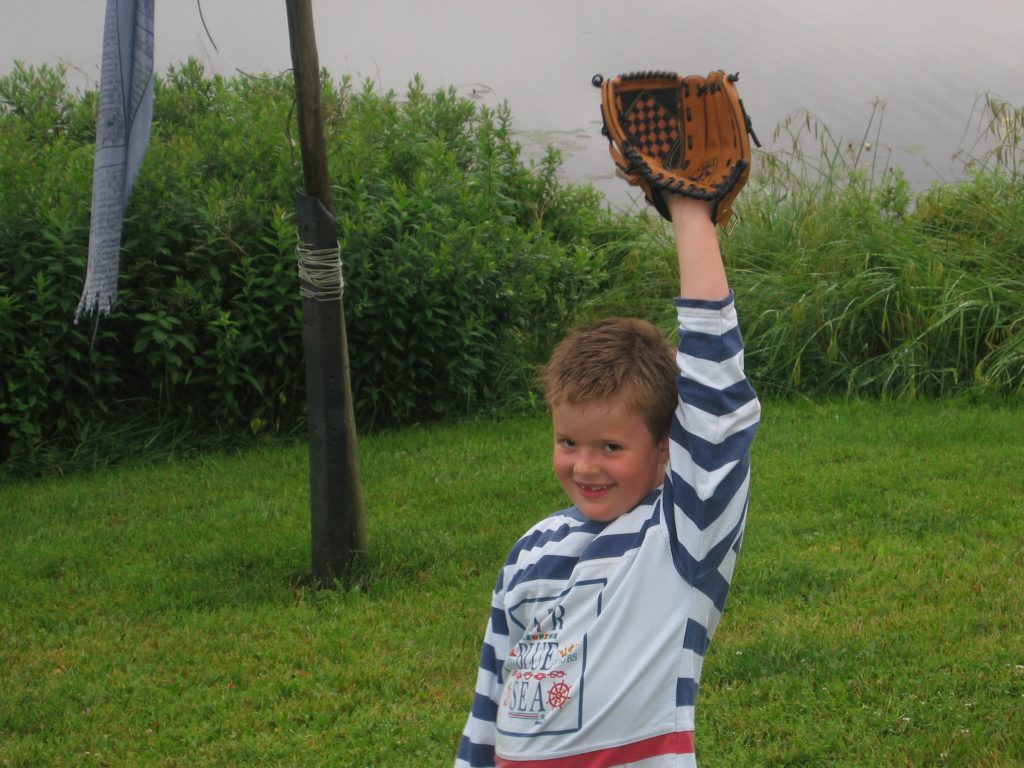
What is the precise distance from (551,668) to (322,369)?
9.86 feet

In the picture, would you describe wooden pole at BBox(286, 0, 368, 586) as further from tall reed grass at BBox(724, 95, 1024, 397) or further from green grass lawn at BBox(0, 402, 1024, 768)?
tall reed grass at BBox(724, 95, 1024, 397)

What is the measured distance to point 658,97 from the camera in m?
2.18

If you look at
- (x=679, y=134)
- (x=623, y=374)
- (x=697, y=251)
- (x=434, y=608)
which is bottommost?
(x=434, y=608)

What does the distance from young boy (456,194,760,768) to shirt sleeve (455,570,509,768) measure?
0.02 m

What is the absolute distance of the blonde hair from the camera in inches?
86.0

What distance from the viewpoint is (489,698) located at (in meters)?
2.31

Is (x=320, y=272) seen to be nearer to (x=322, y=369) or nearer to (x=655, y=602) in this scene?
(x=322, y=369)

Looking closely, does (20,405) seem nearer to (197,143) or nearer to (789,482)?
(197,143)

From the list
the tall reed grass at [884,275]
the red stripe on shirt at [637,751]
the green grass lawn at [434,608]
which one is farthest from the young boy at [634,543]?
the tall reed grass at [884,275]

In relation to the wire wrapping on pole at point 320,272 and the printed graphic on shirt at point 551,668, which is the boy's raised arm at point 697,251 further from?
the wire wrapping on pole at point 320,272

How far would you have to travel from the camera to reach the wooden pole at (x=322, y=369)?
4.85 meters

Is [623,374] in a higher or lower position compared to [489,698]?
higher

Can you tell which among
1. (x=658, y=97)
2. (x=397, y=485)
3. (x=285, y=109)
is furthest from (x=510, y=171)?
(x=658, y=97)

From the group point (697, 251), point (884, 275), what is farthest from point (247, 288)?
point (697, 251)
